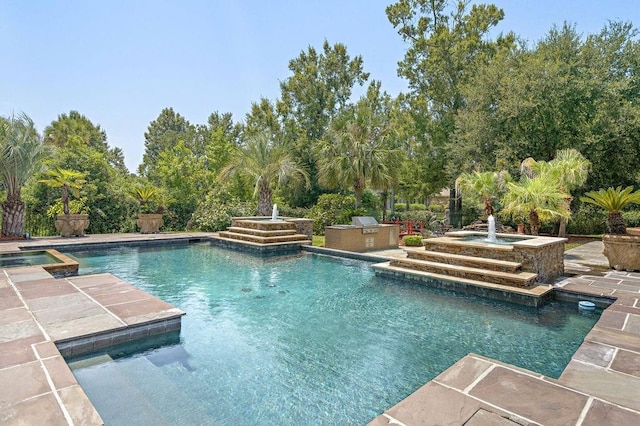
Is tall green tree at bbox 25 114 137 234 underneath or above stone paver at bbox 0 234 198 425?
above

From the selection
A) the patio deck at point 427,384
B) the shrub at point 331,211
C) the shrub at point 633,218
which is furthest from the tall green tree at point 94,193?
the shrub at point 633,218

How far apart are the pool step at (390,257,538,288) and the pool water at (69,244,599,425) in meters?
0.44

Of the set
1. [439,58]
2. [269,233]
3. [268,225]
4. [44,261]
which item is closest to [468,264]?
[269,233]

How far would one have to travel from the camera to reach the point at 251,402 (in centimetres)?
270

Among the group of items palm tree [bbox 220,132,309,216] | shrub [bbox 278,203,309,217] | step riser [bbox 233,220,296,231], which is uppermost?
palm tree [bbox 220,132,309,216]

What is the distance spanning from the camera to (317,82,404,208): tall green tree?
566 inches

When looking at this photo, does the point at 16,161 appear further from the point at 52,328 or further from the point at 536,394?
the point at 536,394

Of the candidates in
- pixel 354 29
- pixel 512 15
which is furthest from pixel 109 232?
pixel 512 15

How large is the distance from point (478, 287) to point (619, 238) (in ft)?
12.3

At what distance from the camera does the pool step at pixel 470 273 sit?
5477 millimetres

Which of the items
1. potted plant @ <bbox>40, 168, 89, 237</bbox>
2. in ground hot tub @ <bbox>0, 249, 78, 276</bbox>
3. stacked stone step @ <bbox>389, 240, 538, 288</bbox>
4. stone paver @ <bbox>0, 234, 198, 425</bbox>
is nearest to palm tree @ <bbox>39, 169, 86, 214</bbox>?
potted plant @ <bbox>40, 168, 89, 237</bbox>

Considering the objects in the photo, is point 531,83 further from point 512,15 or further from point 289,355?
point 289,355

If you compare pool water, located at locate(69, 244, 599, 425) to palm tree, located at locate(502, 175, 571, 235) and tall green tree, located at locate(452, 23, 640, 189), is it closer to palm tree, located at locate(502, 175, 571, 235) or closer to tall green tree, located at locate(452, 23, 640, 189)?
palm tree, located at locate(502, 175, 571, 235)

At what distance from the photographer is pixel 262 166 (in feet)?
51.1
